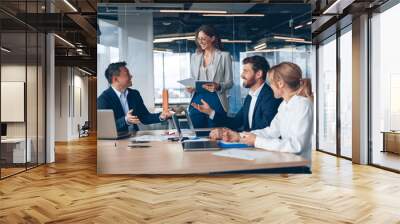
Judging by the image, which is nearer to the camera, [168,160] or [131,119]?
[168,160]

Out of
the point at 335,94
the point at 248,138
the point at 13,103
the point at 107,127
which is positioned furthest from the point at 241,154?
the point at 335,94

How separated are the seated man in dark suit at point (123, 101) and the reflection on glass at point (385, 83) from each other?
4.05m

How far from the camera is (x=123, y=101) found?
6.39m

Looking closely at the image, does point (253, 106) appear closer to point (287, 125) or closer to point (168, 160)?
point (287, 125)

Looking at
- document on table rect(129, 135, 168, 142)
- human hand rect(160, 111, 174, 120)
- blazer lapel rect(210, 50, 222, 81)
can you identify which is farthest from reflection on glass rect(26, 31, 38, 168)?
blazer lapel rect(210, 50, 222, 81)

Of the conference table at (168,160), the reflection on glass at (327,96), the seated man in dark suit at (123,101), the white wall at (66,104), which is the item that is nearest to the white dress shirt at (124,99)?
the seated man in dark suit at (123,101)

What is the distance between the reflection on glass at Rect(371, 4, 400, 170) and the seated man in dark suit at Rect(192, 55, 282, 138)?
2.30 m

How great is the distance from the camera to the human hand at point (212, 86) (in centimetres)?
639

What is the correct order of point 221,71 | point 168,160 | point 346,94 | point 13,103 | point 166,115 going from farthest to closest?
point 346,94 < point 13,103 < point 221,71 < point 166,115 < point 168,160

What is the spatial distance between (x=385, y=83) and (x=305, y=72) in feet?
6.39

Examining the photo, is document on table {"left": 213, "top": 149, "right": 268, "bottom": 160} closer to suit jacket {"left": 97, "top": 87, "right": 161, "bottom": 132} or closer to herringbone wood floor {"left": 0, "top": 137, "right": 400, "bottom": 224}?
herringbone wood floor {"left": 0, "top": 137, "right": 400, "bottom": 224}

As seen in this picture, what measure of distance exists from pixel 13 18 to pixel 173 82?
297cm

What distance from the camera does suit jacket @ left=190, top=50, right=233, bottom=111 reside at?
6.38 meters

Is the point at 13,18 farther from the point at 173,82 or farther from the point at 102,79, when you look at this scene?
the point at 173,82
